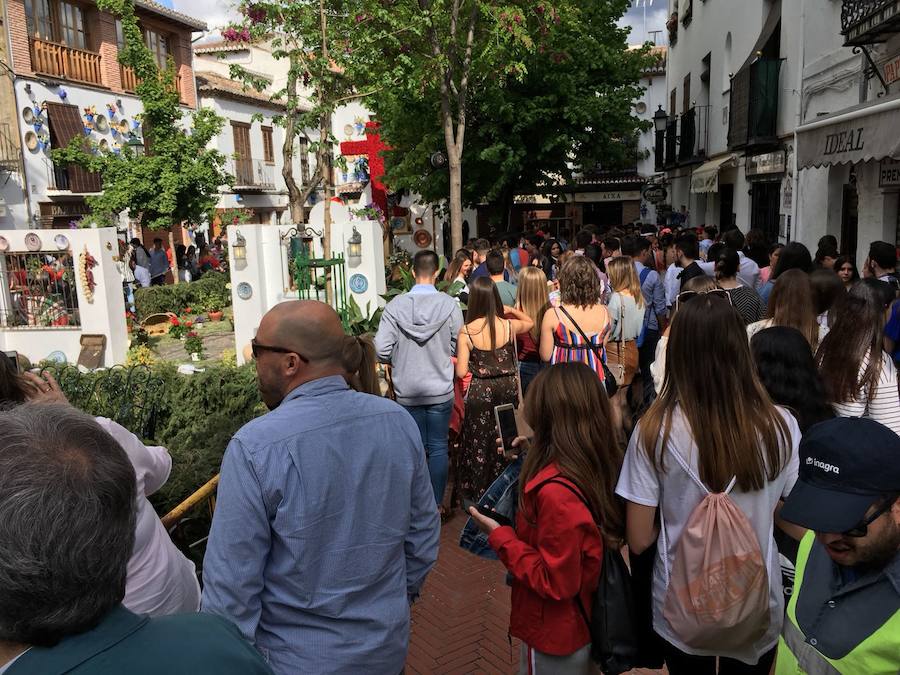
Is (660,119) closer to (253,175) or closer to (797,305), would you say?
(797,305)

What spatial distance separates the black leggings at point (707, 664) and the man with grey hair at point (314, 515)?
36.1 inches

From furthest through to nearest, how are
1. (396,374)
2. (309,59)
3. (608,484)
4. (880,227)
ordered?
(309,59) → (880,227) → (396,374) → (608,484)

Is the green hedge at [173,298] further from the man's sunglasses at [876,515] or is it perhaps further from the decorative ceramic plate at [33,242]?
the man's sunglasses at [876,515]

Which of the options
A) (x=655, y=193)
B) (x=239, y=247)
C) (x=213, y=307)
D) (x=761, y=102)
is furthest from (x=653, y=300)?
(x=655, y=193)

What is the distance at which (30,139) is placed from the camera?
66.3 feet

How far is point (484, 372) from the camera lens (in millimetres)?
5238

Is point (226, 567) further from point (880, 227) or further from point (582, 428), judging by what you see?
point (880, 227)

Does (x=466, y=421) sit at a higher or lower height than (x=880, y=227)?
lower

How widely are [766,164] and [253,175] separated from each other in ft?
79.0

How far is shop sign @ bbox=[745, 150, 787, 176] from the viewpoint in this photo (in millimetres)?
13359

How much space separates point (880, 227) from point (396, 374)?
7.87 m

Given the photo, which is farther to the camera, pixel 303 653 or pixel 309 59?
pixel 309 59

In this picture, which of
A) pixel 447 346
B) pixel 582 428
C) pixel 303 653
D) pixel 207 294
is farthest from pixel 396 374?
pixel 207 294

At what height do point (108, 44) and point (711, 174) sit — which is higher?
point (108, 44)
